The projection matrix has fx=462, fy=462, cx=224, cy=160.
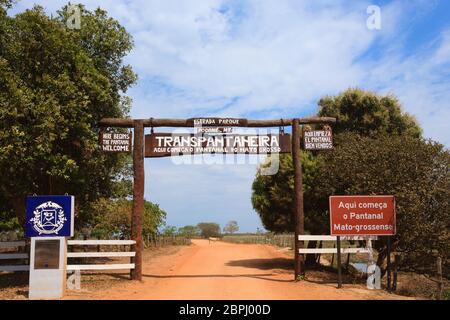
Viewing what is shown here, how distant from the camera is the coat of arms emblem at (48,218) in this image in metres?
12.3

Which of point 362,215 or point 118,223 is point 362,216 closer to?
point 362,215

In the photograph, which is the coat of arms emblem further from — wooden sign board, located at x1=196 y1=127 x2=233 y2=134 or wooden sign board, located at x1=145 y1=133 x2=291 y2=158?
wooden sign board, located at x1=196 y1=127 x2=233 y2=134

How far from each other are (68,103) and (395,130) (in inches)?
588

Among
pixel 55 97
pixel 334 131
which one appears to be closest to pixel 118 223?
pixel 334 131

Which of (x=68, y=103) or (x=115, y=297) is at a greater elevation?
(x=68, y=103)

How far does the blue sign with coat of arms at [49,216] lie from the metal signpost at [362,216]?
7.86 meters

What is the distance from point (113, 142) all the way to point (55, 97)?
2.38 meters

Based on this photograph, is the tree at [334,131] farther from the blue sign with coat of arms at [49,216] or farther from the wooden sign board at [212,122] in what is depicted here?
the blue sign with coat of arms at [49,216]

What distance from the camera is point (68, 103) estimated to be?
1458cm

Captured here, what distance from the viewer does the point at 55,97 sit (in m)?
14.5

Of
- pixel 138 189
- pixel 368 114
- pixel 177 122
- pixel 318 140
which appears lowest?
pixel 138 189

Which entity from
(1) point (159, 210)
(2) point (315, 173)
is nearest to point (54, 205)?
(2) point (315, 173)

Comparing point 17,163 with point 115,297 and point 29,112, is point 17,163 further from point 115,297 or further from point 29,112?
point 115,297

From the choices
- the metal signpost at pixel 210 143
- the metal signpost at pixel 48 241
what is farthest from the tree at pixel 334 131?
the metal signpost at pixel 48 241
